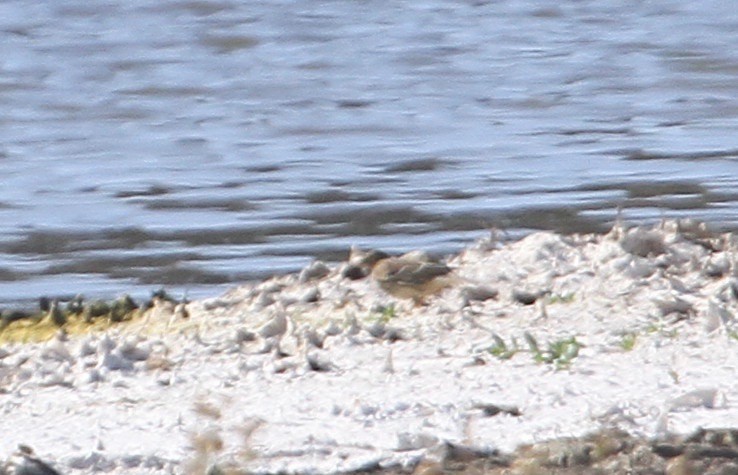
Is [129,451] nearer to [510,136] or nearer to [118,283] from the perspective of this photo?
[118,283]

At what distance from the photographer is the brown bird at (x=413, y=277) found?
6168 mm

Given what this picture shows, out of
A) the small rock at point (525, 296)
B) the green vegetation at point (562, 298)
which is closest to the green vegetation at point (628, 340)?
the green vegetation at point (562, 298)

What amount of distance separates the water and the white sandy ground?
1939 mm

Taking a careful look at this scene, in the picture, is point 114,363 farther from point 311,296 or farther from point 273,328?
point 311,296

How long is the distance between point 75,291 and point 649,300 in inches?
114

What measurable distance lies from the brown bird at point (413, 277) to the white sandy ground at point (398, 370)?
0.05 metres

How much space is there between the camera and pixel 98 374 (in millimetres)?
5520

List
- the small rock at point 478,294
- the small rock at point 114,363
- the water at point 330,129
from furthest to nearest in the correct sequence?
the water at point 330,129 < the small rock at point 478,294 < the small rock at point 114,363

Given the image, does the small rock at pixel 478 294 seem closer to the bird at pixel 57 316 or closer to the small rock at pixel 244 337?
the small rock at pixel 244 337

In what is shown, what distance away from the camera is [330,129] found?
12344 mm

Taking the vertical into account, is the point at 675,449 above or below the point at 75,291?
above

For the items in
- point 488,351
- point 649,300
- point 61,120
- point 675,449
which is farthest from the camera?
point 61,120

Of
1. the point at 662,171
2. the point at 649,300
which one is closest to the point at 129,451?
the point at 649,300

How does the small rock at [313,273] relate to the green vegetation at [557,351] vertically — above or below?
below
